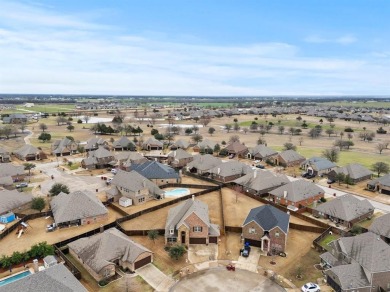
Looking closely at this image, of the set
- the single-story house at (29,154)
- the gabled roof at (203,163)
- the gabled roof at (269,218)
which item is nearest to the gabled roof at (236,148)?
the gabled roof at (203,163)

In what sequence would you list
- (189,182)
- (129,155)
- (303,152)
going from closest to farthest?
1. (189,182)
2. (129,155)
3. (303,152)

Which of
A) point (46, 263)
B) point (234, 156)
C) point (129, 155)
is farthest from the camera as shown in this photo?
point (234, 156)

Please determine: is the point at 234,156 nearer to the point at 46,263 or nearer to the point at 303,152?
the point at 303,152

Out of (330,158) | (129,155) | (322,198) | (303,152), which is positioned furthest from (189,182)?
(303,152)

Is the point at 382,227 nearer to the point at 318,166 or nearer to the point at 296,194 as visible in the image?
the point at 296,194

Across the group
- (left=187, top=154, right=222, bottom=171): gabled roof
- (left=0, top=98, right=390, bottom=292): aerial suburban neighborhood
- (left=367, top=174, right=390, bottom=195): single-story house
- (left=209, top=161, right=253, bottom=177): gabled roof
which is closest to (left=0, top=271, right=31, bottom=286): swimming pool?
(left=0, top=98, right=390, bottom=292): aerial suburban neighborhood

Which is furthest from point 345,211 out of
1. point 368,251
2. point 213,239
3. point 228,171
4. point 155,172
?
point 155,172
